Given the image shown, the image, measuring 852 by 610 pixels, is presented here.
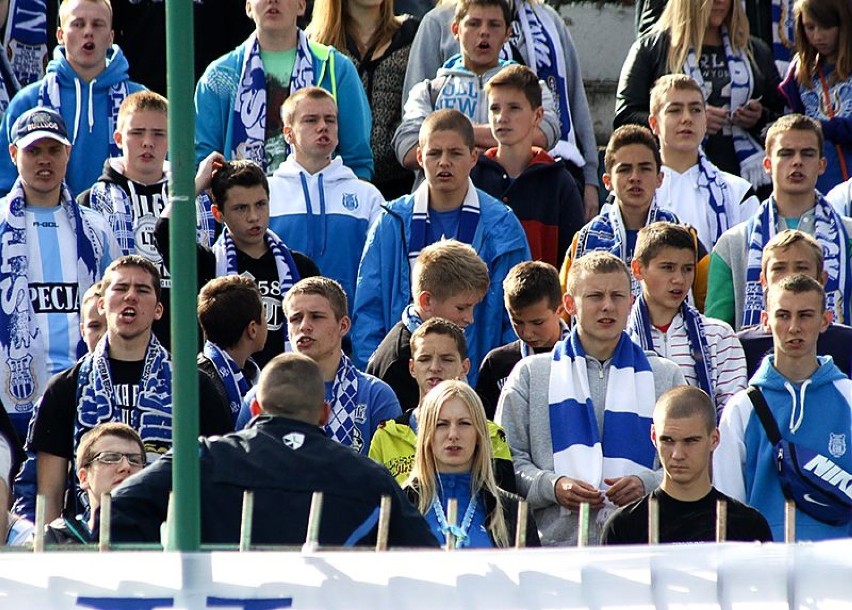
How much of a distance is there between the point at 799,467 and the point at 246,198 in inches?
116

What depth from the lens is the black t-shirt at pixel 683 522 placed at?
656 cm

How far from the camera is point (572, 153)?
1035cm

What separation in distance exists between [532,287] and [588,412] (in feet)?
2.46

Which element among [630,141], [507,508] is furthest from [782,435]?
[630,141]

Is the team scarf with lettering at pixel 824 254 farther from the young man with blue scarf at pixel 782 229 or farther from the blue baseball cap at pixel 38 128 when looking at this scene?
the blue baseball cap at pixel 38 128

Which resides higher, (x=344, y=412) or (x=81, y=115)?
(x=81, y=115)

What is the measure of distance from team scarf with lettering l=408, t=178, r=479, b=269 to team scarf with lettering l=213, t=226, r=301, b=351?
573 mm

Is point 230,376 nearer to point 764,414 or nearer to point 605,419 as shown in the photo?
point 605,419

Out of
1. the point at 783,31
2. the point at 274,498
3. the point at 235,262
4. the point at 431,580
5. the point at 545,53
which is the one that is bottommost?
the point at 431,580

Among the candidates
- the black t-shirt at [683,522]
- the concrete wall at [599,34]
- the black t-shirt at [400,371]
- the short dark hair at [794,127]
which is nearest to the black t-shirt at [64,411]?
the black t-shirt at [400,371]

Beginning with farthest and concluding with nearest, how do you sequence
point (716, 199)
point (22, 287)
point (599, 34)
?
1. point (599, 34)
2. point (716, 199)
3. point (22, 287)

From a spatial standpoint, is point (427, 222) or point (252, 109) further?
point (252, 109)

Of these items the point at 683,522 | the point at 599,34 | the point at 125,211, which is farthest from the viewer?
the point at 599,34

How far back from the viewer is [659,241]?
8367 mm
